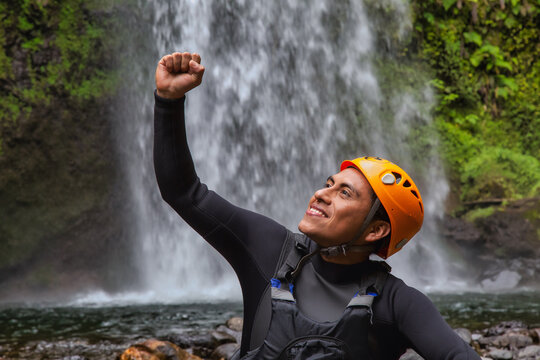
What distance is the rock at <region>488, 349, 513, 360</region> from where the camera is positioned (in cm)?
541

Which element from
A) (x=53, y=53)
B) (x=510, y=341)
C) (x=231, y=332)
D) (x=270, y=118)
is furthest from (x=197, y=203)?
(x=270, y=118)

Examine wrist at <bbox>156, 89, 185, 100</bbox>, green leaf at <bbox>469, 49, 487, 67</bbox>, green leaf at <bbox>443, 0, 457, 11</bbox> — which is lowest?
wrist at <bbox>156, 89, 185, 100</bbox>

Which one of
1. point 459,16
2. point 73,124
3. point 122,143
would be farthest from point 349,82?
point 73,124

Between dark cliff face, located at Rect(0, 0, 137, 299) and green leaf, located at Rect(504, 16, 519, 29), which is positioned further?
green leaf, located at Rect(504, 16, 519, 29)

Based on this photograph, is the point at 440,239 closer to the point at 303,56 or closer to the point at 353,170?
the point at 303,56

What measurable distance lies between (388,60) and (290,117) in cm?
253

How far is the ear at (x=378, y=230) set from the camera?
7.12 ft

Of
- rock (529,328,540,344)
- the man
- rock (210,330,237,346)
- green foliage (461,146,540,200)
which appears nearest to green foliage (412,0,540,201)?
green foliage (461,146,540,200)

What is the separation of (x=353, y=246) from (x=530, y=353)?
4.17 m

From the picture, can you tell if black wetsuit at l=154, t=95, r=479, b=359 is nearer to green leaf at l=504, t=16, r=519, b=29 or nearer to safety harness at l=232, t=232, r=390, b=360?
safety harness at l=232, t=232, r=390, b=360

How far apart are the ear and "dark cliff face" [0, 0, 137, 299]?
8711mm

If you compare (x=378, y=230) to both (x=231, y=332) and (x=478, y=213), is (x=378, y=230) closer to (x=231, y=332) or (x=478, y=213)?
(x=231, y=332)

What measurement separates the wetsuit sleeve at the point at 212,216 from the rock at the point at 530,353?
4.21 m

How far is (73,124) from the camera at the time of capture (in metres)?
10.5
